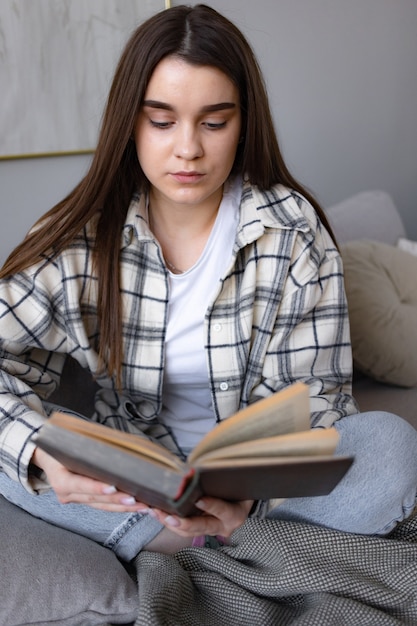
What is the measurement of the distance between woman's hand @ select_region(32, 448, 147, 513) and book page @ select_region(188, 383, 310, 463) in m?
0.16

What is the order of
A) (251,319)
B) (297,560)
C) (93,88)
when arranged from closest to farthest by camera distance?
(297,560) < (251,319) < (93,88)

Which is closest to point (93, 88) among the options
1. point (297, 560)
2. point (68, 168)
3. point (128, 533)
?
point (68, 168)

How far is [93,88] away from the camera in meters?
2.12

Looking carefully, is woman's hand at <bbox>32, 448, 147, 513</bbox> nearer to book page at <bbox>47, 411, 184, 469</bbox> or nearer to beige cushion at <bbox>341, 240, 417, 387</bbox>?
book page at <bbox>47, 411, 184, 469</bbox>

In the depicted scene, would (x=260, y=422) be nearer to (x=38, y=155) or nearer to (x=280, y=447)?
(x=280, y=447)

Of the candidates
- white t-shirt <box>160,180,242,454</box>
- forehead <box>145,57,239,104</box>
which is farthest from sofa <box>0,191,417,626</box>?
forehead <box>145,57,239,104</box>

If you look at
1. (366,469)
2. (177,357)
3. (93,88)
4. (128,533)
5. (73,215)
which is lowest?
(128,533)

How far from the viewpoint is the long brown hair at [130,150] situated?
1.20 metres

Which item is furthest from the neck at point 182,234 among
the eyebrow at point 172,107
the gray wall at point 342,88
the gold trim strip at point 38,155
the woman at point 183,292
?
the gray wall at point 342,88

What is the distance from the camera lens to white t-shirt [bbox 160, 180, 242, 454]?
138 cm

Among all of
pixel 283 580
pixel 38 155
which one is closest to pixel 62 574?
pixel 283 580

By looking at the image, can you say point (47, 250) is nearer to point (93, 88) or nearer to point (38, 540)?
point (38, 540)

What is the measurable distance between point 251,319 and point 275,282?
0.08 metres

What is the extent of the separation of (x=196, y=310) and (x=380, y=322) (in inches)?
25.8
